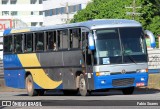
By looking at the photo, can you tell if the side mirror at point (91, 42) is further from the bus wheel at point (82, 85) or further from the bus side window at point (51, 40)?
the bus side window at point (51, 40)

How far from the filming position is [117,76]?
29375 millimetres

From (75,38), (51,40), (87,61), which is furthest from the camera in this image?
(51,40)

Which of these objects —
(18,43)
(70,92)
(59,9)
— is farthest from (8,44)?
(59,9)

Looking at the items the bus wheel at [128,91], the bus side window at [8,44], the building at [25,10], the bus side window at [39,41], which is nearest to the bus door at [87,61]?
the bus wheel at [128,91]

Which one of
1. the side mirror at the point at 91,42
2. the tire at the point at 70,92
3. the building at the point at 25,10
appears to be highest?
the side mirror at the point at 91,42

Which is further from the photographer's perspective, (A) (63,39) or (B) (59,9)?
(B) (59,9)

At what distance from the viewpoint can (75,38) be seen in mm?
30719

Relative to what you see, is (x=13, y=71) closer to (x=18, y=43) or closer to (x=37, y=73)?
(x=18, y=43)

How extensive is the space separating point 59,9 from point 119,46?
103915 millimetres

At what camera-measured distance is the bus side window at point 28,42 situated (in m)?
34.5

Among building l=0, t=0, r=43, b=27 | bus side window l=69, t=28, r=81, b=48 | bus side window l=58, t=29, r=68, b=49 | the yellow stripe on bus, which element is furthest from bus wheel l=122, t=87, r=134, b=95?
building l=0, t=0, r=43, b=27

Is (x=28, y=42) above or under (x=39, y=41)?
under

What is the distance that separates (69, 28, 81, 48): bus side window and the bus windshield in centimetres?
114

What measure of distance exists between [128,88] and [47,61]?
13.3 feet
